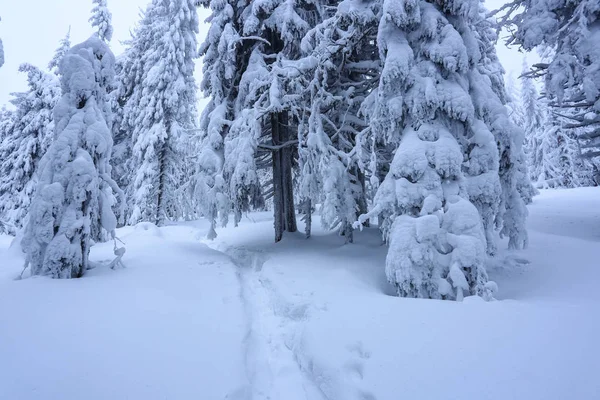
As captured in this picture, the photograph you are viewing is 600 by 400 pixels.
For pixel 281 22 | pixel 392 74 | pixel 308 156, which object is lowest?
pixel 308 156

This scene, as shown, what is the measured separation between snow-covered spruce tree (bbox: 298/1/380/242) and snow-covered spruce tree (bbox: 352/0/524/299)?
5.02 feet

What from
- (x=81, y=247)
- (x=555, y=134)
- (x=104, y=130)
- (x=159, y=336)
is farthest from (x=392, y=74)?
(x=555, y=134)

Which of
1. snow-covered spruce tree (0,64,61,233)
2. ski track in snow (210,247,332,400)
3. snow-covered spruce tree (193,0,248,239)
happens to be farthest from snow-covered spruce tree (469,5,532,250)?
snow-covered spruce tree (0,64,61,233)

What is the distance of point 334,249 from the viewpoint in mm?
9266

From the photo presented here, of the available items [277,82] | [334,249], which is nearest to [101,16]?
[277,82]

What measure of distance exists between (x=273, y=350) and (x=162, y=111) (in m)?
17.8

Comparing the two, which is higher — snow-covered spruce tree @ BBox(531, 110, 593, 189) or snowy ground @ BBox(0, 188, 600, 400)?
snow-covered spruce tree @ BBox(531, 110, 593, 189)

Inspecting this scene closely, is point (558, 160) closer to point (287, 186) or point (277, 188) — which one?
point (287, 186)

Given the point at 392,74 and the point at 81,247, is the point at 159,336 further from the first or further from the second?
the point at 392,74

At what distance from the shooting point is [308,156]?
28.6 ft

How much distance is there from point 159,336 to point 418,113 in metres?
5.79

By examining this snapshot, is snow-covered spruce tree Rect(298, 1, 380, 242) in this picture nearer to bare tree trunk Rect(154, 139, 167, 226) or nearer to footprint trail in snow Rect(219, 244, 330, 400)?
footprint trail in snow Rect(219, 244, 330, 400)

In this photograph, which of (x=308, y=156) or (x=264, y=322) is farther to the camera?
(x=308, y=156)

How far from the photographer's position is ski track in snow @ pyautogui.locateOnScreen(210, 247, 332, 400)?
140 inches
